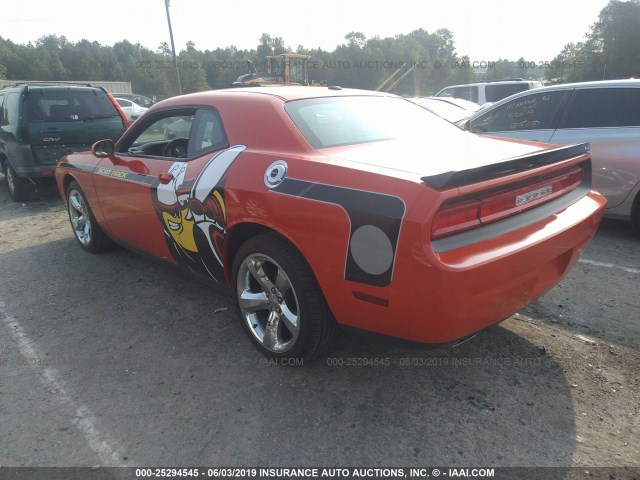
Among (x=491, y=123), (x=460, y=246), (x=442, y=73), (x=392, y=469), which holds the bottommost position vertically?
(x=392, y=469)

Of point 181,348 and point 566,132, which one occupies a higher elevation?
point 566,132

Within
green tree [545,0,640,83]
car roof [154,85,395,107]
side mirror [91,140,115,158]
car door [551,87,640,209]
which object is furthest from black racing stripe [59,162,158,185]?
green tree [545,0,640,83]

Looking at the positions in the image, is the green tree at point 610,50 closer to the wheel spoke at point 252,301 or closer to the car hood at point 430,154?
the car hood at point 430,154

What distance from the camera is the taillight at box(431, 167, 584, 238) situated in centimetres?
203

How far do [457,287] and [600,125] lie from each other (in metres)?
4.01

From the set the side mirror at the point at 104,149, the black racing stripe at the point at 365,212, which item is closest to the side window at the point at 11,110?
the side mirror at the point at 104,149

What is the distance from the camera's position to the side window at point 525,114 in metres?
5.29

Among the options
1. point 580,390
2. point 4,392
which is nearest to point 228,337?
point 4,392

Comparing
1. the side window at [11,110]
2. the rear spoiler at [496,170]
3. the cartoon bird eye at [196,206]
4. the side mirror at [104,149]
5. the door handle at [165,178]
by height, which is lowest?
the cartoon bird eye at [196,206]

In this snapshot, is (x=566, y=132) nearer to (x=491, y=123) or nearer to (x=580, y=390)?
(x=491, y=123)

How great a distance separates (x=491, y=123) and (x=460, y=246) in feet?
14.4

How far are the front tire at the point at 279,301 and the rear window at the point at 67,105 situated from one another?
588 cm

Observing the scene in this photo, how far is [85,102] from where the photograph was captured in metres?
7.54

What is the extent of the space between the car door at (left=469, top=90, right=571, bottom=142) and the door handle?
4.03 meters
